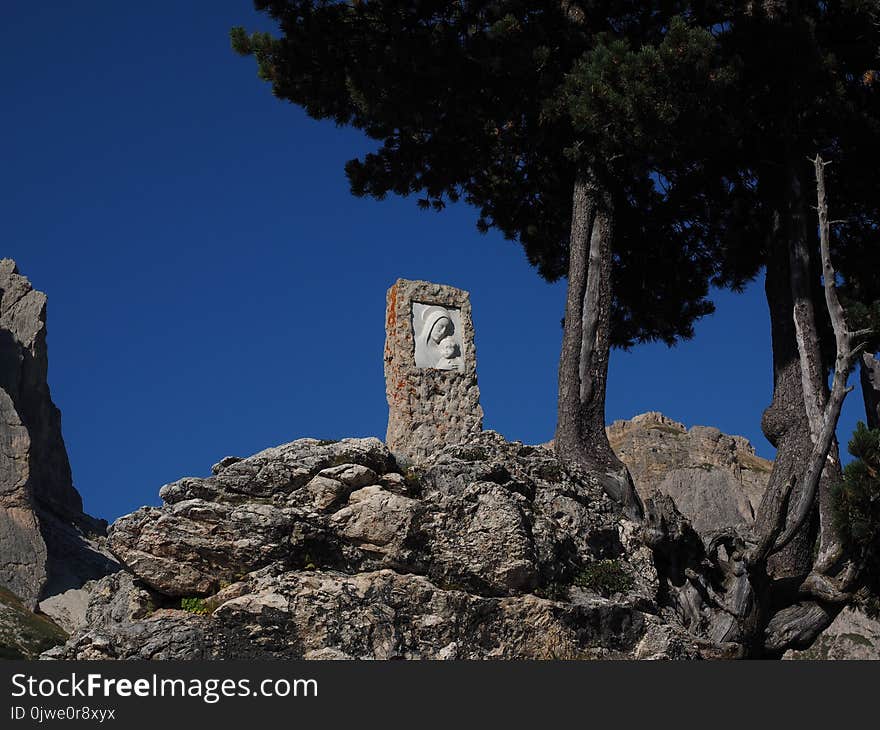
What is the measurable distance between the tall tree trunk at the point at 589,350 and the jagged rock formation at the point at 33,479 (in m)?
54.8

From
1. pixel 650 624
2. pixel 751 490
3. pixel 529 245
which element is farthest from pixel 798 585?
pixel 751 490

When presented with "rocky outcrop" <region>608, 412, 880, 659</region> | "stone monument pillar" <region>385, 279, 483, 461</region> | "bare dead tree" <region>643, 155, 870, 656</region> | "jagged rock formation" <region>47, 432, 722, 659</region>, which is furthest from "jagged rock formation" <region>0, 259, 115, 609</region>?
"jagged rock formation" <region>47, 432, 722, 659</region>

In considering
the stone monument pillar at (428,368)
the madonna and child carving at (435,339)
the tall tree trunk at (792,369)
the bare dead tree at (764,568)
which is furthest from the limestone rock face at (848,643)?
the madonna and child carving at (435,339)

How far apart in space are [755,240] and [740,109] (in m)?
2.69

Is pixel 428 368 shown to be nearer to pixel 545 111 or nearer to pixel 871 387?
pixel 545 111

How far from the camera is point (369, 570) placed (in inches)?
488

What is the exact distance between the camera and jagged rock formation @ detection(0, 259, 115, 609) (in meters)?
74.2

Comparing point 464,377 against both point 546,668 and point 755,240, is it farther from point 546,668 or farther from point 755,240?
point 546,668

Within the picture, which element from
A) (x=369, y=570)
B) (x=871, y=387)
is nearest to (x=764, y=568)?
(x=871, y=387)

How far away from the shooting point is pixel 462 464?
1350cm

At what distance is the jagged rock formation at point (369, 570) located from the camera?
11.5 metres

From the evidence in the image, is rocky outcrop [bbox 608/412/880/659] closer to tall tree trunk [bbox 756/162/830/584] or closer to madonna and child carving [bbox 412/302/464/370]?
tall tree trunk [bbox 756/162/830/584]

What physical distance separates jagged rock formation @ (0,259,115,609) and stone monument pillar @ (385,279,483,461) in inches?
2093

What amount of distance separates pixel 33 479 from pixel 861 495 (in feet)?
258
